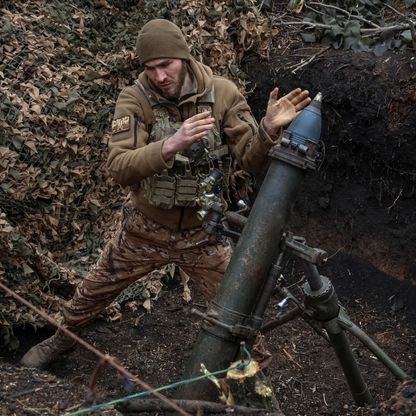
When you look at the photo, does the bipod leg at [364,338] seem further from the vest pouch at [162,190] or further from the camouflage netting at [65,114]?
the camouflage netting at [65,114]

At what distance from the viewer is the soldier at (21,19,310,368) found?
4.30 metres

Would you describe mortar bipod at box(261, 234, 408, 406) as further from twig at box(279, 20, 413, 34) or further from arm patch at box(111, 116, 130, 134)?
twig at box(279, 20, 413, 34)

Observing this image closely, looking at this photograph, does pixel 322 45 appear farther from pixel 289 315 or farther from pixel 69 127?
pixel 289 315

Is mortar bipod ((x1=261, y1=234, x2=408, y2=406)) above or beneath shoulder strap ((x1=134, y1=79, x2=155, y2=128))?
beneath

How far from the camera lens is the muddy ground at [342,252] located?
20.0 feet

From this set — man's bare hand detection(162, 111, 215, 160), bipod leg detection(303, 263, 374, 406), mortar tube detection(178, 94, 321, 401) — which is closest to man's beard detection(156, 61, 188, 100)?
man's bare hand detection(162, 111, 215, 160)

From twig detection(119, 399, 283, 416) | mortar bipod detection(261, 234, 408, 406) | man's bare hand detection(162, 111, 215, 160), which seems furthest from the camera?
man's bare hand detection(162, 111, 215, 160)

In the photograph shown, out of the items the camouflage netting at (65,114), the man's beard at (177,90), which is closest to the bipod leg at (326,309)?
the man's beard at (177,90)

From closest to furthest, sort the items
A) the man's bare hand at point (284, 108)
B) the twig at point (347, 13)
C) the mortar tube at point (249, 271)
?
the mortar tube at point (249, 271) → the man's bare hand at point (284, 108) → the twig at point (347, 13)

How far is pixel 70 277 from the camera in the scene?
6301 millimetres

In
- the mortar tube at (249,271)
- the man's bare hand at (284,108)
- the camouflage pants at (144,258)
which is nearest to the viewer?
the mortar tube at (249,271)

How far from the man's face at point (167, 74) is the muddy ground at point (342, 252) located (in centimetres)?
229

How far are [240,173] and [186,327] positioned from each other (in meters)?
1.67

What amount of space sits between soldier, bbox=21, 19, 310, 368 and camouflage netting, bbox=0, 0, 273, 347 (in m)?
1.04
